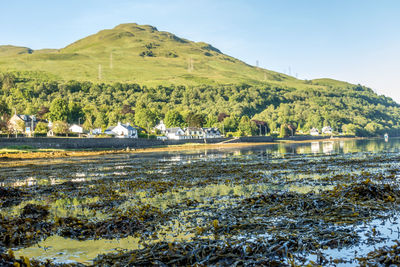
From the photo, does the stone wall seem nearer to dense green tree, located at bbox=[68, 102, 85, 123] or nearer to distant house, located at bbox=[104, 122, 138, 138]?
distant house, located at bbox=[104, 122, 138, 138]

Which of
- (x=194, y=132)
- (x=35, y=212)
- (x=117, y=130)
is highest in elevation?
(x=117, y=130)

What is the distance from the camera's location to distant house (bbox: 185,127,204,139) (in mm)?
149488

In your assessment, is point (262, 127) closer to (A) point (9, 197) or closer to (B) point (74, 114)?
(B) point (74, 114)

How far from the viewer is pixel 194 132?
151 meters

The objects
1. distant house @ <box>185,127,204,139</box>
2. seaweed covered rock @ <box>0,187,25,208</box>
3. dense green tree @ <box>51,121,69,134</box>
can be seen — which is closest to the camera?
seaweed covered rock @ <box>0,187,25,208</box>

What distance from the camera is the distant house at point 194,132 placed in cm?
14949

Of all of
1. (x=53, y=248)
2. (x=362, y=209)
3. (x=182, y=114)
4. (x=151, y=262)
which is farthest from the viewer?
(x=182, y=114)

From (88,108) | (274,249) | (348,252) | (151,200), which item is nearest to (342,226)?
(348,252)

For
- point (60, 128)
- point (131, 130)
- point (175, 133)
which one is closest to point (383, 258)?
point (60, 128)

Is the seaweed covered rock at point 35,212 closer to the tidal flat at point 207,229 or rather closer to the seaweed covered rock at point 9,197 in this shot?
the tidal flat at point 207,229

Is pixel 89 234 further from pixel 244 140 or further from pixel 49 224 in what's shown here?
pixel 244 140

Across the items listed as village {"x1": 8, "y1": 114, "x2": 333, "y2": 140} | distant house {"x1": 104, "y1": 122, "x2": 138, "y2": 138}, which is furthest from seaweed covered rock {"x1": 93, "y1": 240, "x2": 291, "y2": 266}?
distant house {"x1": 104, "y1": 122, "x2": 138, "y2": 138}

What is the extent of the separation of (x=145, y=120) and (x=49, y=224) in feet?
476

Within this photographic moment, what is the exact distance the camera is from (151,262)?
742 centimetres
